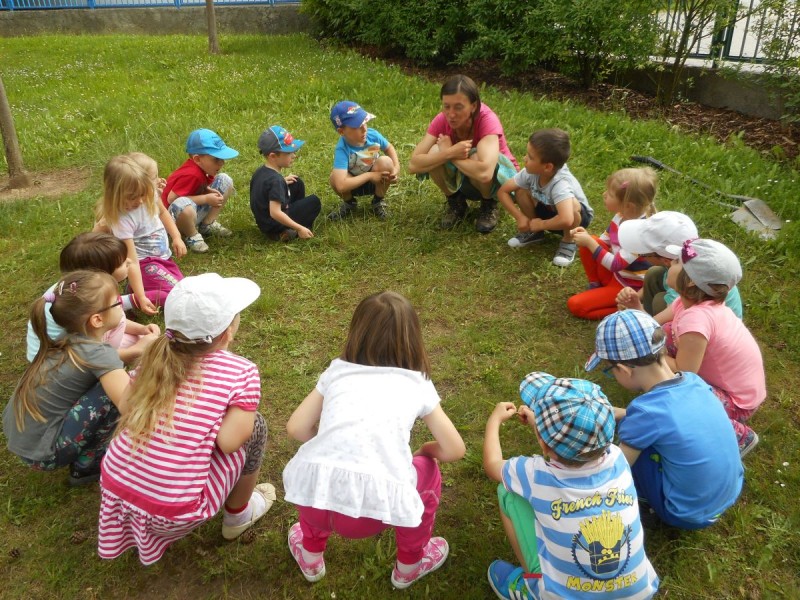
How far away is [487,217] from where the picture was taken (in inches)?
195

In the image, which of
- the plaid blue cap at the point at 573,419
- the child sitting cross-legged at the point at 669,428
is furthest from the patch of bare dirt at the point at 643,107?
the plaid blue cap at the point at 573,419

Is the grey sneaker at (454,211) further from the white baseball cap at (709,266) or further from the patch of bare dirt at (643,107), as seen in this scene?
the patch of bare dirt at (643,107)

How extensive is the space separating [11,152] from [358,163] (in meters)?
3.27

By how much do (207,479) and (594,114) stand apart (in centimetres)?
606

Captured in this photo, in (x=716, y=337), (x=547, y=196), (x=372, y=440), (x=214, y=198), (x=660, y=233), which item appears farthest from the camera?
(x=214, y=198)

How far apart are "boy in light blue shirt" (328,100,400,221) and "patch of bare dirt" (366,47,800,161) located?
146 inches

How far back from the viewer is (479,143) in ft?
15.3

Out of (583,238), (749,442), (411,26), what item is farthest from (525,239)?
(411,26)

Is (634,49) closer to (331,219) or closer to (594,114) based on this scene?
(594,114)

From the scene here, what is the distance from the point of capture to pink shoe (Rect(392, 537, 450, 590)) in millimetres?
2441

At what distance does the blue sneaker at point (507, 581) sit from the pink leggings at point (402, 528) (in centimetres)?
27

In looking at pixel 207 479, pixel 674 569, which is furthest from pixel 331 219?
pixel 674 569

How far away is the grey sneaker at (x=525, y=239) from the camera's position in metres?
4.69

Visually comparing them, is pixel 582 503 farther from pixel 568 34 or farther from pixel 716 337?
pixel 568 34
